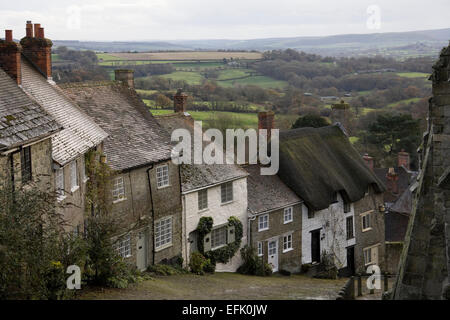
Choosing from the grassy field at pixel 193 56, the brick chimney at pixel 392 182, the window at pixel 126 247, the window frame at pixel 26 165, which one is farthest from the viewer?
the grassy field at pixel 193 56

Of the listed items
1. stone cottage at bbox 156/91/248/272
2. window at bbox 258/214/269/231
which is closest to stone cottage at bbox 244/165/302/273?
window at bbox 258/214/269/231

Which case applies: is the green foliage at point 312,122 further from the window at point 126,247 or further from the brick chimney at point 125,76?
the window at point 126,247

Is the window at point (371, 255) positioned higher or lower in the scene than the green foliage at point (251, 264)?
lower

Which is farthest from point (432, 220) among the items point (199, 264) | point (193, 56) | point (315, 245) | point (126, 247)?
point (193, 56)

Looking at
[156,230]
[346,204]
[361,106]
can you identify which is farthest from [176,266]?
[361,106]

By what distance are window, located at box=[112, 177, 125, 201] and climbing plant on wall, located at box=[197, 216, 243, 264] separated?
16.2 feet

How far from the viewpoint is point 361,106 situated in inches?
3639

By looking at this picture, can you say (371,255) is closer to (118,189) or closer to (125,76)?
(125,76)

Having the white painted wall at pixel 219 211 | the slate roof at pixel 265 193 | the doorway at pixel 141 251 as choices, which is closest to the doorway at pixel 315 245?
the slate roof at pixel 265 193

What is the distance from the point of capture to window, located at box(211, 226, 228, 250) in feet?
91.1

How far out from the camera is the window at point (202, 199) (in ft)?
89.2

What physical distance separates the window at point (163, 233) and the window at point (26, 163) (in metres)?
9.80

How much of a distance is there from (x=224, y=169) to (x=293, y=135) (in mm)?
7296
